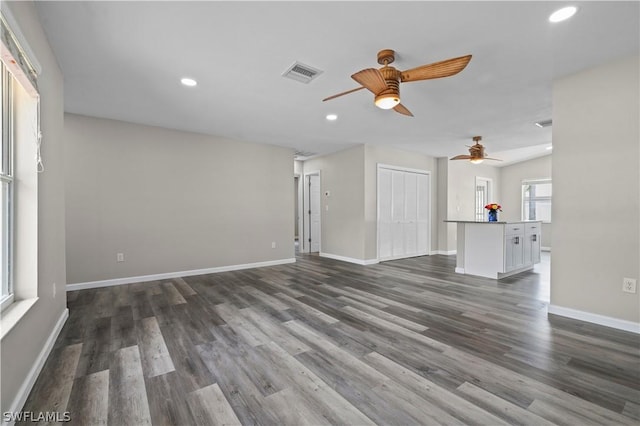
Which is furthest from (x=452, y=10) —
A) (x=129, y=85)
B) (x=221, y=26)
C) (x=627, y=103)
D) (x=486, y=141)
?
(x=486, y=141)

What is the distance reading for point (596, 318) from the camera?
266 cm

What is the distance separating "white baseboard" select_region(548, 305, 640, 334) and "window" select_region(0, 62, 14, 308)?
4.47 m

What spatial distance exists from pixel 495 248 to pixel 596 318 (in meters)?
1.95

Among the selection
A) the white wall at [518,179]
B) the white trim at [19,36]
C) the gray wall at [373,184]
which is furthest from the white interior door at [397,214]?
the white trim at [19,36]

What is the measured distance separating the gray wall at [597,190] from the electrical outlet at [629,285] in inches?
1.1

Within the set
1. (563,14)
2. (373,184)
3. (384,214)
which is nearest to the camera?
(563,14)

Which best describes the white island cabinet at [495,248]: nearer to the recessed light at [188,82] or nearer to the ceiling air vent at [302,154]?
the ceiling air vent at [302,154]

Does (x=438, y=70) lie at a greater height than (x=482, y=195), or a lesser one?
greater

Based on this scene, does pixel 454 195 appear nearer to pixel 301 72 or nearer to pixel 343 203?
pixel 343 203

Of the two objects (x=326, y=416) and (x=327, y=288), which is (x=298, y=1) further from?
(x=327, y=288)

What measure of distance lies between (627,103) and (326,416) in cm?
352

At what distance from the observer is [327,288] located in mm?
3930

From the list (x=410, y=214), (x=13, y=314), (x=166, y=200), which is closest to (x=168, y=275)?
(x=166, y=200)

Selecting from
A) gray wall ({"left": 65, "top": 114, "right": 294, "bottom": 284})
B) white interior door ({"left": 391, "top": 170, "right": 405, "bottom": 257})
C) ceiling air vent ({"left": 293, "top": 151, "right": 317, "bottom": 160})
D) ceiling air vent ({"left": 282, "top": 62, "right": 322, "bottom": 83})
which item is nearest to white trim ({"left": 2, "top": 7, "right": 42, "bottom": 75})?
ceiling air vent ({"left": 282, "top": 62, "right": 322, "bottom": 83})
